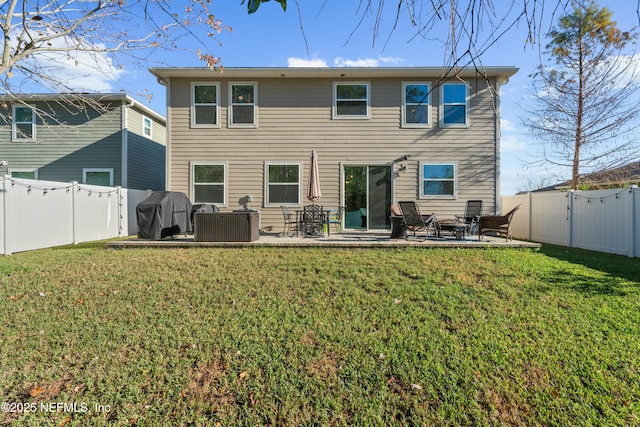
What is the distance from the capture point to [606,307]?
3828 millimetres

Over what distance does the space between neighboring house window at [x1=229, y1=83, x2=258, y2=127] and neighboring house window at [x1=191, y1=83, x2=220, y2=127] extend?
19.1 inches

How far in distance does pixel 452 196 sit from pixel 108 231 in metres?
10.9

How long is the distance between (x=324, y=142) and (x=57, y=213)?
7547 millimetres

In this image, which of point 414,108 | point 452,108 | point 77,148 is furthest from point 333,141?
point 77,148

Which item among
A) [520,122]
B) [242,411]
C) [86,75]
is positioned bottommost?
[242,411]

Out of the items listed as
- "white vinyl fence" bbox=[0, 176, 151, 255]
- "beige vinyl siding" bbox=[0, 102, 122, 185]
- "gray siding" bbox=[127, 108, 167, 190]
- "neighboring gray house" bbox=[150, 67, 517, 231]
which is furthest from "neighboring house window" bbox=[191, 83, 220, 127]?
"beige vinyl siding" bbox=[0, 102, 122, 185]

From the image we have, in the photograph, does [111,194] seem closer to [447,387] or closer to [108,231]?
[108,231]

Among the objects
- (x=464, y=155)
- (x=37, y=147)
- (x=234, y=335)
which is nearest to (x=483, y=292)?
(x=234, y=335)

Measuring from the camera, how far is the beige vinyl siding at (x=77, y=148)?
12188 millimetres

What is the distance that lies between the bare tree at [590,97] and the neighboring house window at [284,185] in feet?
32.4

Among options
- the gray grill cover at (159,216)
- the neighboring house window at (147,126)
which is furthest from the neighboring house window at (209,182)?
the neighboring house window at (147,126)

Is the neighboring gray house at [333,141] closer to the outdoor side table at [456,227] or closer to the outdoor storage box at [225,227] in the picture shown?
the outdoor side table at [456,227]

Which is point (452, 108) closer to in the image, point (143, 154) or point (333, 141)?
point (333, 141)

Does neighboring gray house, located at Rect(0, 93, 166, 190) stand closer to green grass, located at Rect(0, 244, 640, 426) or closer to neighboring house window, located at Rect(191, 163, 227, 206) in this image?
neighboring house window, located at Rect(191, 163, 227, 206)
